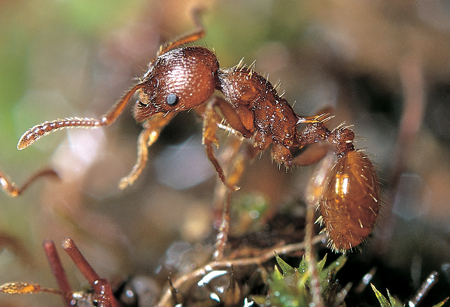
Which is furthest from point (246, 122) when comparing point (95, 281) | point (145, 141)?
point (95, 281)

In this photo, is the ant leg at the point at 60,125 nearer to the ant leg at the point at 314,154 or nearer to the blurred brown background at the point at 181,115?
the blurred brown background at the point at 181,115

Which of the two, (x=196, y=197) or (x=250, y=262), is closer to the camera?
(x=250, y=262)

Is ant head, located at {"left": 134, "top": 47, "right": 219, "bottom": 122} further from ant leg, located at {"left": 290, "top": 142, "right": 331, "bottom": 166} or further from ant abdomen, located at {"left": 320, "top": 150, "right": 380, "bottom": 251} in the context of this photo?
ant abdomen, located at {"left": 320, "top": 150, "right": 380, "bottom": 251}

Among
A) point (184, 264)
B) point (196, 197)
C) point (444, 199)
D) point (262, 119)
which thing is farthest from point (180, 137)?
point (444, 199)

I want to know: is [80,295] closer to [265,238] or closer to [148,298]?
[148,298]

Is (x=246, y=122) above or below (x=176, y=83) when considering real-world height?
below

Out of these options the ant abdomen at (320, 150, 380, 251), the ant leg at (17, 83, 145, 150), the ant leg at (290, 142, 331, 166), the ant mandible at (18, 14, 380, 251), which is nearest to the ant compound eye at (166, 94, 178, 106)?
the ant mandible at (18, 14, 380, 251)

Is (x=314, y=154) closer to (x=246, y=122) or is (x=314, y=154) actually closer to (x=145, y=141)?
(x=246, y=122)
